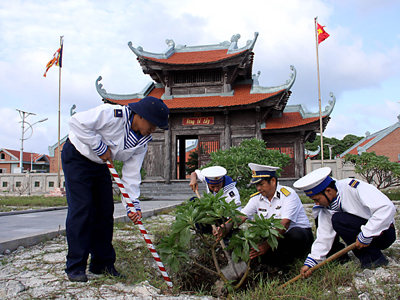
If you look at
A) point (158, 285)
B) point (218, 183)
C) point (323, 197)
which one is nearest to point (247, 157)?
point (218, 183)

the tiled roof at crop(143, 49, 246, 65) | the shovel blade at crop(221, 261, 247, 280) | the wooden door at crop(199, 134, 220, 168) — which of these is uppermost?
the tiled roof at crop(143, 49, 246, 65)

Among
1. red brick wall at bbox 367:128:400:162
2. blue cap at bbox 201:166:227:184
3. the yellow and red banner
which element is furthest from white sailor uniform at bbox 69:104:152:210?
red brick wall at bbox 367:128:400:162

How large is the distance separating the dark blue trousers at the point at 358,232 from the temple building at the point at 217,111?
33.8ft

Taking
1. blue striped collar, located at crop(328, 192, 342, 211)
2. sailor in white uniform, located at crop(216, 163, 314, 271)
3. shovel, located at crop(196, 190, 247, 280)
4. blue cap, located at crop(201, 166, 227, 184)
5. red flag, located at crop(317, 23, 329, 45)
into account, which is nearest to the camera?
blue striped collar, located at crop(328, 192, 342, 211)

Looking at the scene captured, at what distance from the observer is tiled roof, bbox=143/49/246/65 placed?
13.4 m

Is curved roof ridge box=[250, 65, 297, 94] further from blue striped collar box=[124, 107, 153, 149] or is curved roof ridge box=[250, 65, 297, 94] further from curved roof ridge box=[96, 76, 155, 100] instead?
blue striped collar box=[124, 107, 153, 149]

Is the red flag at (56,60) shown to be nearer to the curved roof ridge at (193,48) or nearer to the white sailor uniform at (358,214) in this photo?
the curved roof ridge at (193,48)

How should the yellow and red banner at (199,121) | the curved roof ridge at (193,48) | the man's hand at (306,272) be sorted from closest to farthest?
the man's hand at (306,272), the curved roof ridge at (193,48), the yellow and red banner at (199,121)

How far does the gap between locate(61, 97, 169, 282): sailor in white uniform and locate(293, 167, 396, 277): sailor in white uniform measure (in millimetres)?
1397

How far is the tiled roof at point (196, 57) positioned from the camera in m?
13.4

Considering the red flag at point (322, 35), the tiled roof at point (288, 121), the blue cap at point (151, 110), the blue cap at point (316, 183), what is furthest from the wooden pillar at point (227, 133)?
the blue cap at point (151, 110)

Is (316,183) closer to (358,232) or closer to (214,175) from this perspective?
(358,232)

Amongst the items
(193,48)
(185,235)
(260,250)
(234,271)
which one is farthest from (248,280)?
(193,48)

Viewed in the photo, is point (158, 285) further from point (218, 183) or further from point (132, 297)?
point (218, 183)
